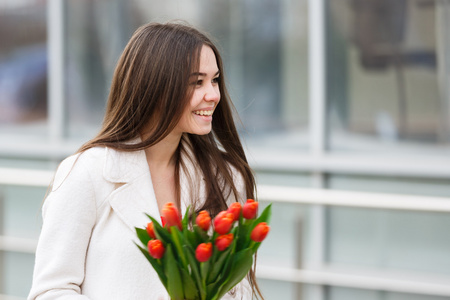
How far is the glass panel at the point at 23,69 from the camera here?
5.57 metres

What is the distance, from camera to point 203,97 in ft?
6.03

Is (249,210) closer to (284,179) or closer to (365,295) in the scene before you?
(365,295)

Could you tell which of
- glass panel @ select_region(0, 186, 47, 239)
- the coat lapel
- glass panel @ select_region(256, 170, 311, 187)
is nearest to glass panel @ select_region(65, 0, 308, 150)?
glass panel @ select_region(256, 170, 311, 187)

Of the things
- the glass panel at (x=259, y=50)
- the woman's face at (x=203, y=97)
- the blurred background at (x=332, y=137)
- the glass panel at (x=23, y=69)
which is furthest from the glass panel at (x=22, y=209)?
the woman's face at (x=203, y=97)

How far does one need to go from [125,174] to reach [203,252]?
1.79 ft

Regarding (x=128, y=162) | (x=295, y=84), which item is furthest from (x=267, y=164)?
(x=128, y=162)

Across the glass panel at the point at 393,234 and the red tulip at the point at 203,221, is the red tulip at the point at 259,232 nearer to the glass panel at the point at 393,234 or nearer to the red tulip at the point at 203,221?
the red tulip at the point at 203,221

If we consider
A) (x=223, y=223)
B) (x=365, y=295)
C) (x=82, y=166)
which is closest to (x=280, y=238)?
(x=365, y=295)

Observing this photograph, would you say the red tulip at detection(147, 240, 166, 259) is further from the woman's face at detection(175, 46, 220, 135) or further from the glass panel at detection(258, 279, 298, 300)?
the glass panel at detection(258, 279, 298, 300)

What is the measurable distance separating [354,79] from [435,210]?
54.0 inches

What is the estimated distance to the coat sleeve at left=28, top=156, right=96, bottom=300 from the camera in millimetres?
1776

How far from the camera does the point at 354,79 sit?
4.52 m

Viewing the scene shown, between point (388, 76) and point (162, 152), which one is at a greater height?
point (388, 76)

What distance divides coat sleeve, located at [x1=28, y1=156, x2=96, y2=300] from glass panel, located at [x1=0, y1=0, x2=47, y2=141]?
12.9 feet
